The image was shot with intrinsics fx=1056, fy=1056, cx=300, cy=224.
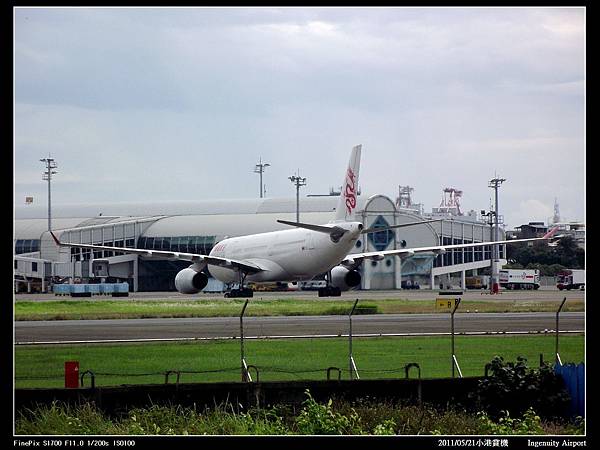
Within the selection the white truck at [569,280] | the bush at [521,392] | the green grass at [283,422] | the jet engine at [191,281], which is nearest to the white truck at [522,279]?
the white truck at [569,280]

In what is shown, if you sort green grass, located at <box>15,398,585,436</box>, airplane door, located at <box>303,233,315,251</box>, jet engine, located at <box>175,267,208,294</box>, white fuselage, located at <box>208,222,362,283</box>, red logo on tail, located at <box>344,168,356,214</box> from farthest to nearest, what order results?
1. jet engine, located at <box>175,267,208,294</box>
2. red logo on tail, located at <box>344,168,356,214</box>
3. airplane door, located at <box>303,233,315,251</box>
4. white fuselage, located at <box>208,222,362,283</box>
5. green grass, located at <box>15,398,585,436</box>

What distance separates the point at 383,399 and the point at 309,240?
43.3 meters

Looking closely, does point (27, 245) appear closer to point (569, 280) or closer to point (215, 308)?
point (215, 308)

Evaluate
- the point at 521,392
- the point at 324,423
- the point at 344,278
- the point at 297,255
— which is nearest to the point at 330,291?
the point at 344,278

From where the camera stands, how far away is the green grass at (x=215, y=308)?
Result: 4506 cm

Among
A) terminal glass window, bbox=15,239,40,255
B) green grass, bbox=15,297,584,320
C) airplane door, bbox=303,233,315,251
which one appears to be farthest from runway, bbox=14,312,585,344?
terminal glass window, bbox=15,239,40,255

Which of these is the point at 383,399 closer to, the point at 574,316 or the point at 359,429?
the point at 359,429

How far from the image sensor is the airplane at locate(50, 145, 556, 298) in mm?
60719

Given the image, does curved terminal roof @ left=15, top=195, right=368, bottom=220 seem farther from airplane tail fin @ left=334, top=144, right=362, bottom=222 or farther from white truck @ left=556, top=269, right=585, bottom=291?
airplane tail fin @ left=334, top=144, right=362, bottom=222

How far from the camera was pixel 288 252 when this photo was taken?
64.3m

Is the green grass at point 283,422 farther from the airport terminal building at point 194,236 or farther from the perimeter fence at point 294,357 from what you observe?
the airport terminal building at point 194,236

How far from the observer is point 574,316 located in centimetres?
4231
